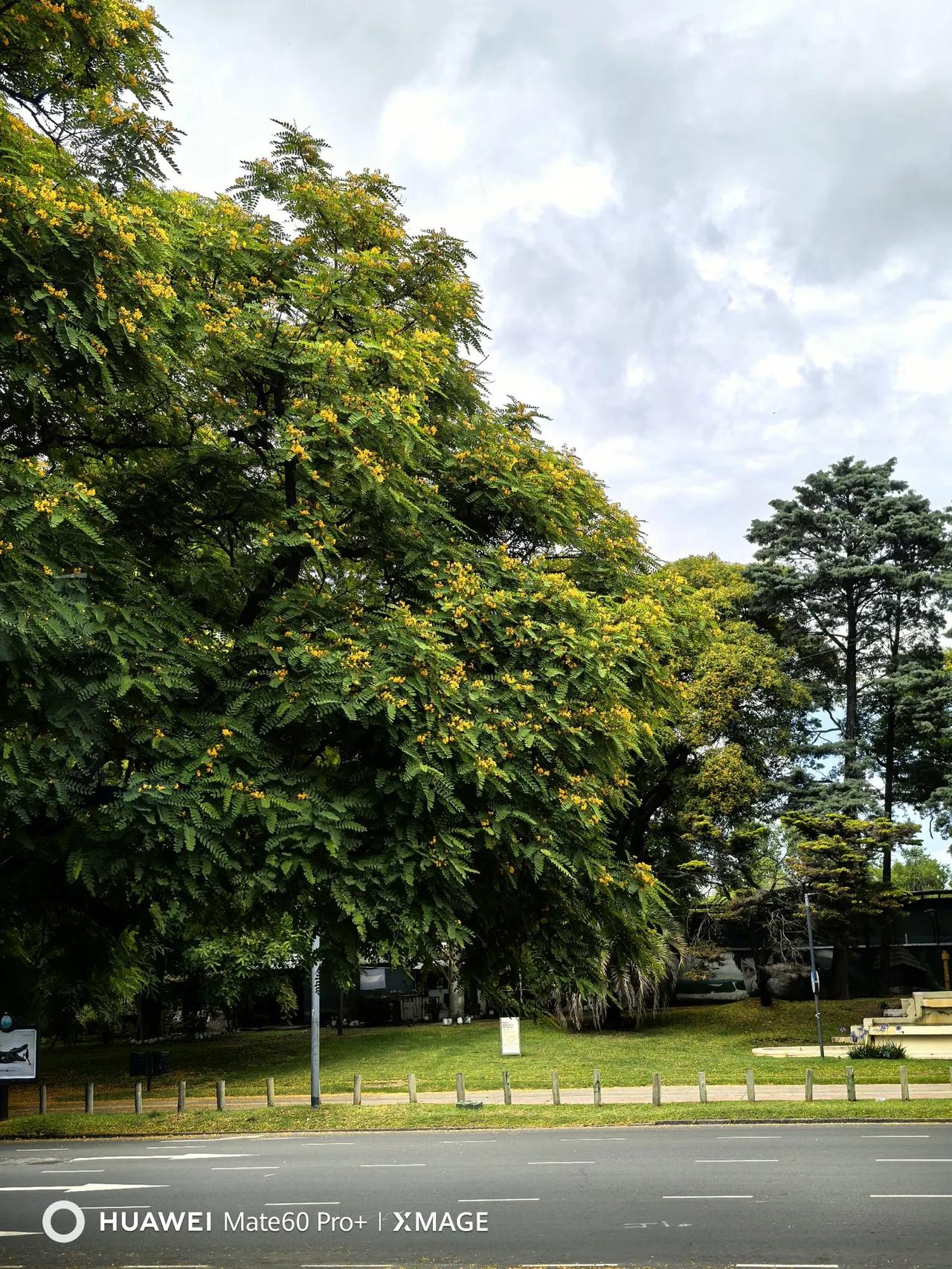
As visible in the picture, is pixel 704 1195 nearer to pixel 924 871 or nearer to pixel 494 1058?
pixel 494 1058

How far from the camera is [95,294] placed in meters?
9.01

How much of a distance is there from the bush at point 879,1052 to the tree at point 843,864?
5.39 m

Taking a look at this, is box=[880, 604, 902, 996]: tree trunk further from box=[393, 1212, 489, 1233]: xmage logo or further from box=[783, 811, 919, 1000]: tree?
box=[393, 1212, 489, 1233]: xmage logo

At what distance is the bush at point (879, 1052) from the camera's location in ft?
103

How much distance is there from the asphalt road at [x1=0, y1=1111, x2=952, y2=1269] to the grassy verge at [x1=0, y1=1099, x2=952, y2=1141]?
1112 millimetres

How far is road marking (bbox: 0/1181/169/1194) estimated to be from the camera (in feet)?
52.3

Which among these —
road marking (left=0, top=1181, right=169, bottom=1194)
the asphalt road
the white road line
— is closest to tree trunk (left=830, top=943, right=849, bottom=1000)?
the asphalt road

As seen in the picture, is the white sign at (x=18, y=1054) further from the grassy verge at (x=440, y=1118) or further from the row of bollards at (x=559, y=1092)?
the row of bollards at (x=559, y=1092)

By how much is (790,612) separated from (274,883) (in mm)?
35778

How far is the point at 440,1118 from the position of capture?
23.9m

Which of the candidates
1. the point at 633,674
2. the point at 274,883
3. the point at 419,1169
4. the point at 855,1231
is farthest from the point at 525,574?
the point at 419,1169

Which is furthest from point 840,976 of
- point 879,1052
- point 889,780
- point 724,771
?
point 879,1052

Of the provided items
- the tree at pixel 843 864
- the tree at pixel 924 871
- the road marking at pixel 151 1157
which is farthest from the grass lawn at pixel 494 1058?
the tree at pixel 924 871

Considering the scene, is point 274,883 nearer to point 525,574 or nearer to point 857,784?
point 525,574
